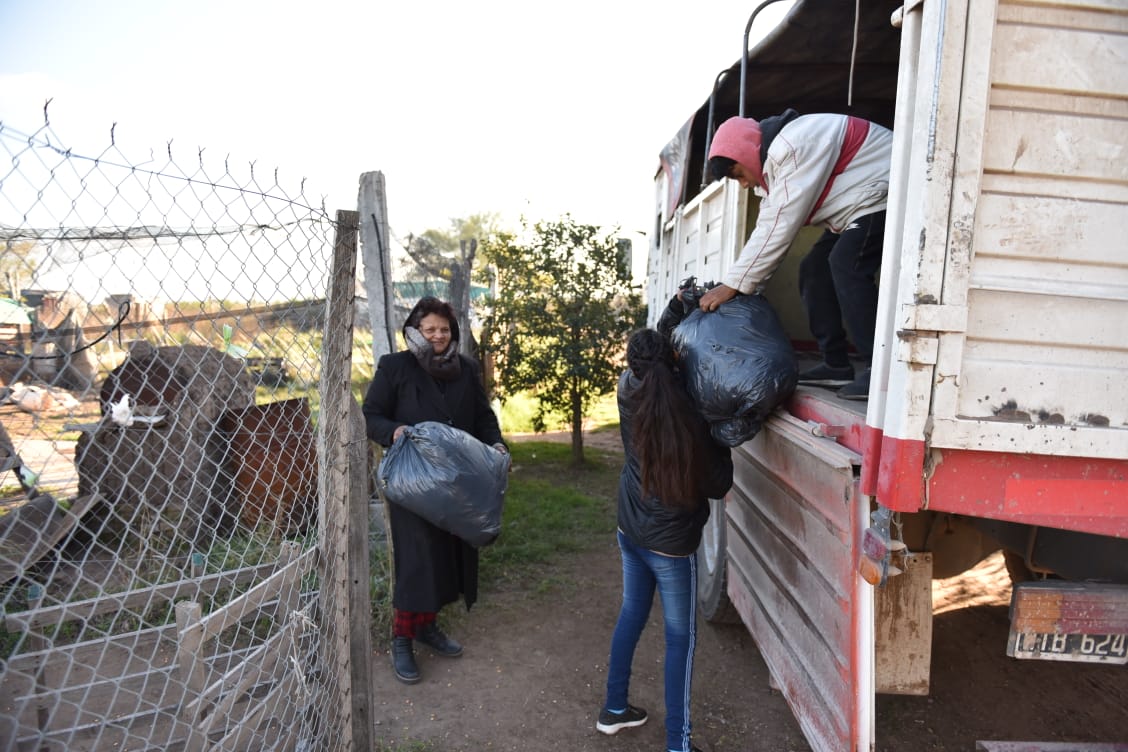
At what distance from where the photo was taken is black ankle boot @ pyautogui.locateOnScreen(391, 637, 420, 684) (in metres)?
3.47

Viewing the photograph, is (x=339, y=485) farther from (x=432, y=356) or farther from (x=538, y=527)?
(x=538, y=527)

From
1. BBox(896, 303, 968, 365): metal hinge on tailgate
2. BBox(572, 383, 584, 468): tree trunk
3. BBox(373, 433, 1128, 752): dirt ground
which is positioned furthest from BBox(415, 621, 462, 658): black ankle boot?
BBox(572, 383, 584, 468): tree trunk

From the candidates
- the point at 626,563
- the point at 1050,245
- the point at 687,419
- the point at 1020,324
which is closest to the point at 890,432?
the point at 1020,324

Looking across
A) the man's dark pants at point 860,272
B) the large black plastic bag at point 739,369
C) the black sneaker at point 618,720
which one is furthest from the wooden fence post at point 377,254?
the man's dark pants at point 860,272

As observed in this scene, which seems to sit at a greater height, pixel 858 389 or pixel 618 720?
pixel 858 389

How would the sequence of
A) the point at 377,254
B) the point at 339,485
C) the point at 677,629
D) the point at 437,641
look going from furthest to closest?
the point at 377,254 < the point at 437,641 < the point at 677,629 < the point at 339,485

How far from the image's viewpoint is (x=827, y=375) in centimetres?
299

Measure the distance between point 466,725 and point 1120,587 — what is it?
8.38 ft

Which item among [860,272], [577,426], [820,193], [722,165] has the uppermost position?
[722,165]

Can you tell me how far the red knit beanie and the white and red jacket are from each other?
0.07 meters

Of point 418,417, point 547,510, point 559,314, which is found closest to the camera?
point 418,417

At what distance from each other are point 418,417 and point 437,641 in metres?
1.28

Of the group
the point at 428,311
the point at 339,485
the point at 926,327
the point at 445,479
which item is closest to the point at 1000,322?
the point at 926,327

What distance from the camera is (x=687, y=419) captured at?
252 cm
